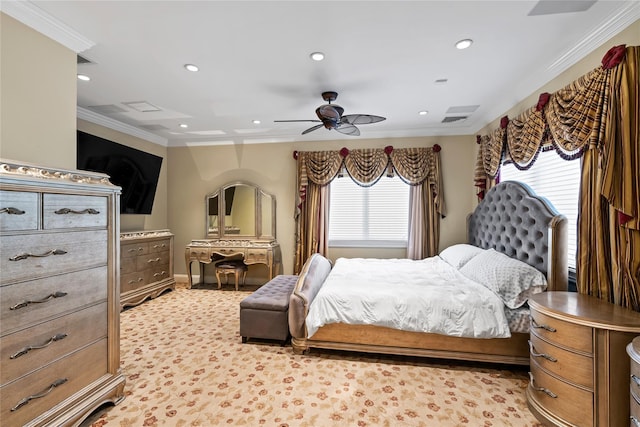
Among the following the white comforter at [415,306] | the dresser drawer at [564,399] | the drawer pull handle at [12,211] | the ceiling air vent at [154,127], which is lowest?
the dresser drawer at [564,399]

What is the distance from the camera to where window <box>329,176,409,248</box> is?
4930 mm

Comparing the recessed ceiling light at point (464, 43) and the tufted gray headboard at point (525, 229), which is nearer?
the recessed ceiling light at point (464, 43)

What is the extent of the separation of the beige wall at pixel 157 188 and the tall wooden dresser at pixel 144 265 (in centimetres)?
46

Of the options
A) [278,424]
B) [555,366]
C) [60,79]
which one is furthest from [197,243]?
[555,366]

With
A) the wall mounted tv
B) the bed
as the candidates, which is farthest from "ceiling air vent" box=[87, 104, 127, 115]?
the bed

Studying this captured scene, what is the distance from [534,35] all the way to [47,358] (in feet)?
12.9

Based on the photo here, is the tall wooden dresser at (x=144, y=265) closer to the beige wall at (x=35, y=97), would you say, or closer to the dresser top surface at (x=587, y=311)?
the beige wall at (x=35, y=97)

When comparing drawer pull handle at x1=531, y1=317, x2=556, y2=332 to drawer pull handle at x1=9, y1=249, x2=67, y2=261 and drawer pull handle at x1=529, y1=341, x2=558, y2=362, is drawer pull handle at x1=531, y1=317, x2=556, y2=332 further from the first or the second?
drawer pull handle at x1=9, y1=249, x2=67, y2=261

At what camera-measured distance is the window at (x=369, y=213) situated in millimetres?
4930

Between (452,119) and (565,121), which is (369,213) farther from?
(565,121)

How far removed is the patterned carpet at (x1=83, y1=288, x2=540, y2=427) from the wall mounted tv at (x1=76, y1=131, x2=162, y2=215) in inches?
88.1

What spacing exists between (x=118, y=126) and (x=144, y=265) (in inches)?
87.5

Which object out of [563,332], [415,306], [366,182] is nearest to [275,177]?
[366,182]

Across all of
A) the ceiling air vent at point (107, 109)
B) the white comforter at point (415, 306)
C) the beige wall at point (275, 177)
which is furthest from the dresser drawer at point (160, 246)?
the white comforter at point (415, 306)
